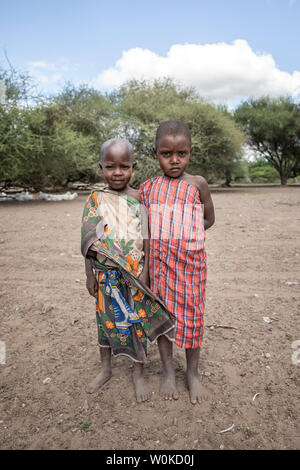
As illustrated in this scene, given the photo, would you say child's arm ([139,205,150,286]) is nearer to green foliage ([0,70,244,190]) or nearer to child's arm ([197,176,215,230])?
child's arm ([197,176,215,230])

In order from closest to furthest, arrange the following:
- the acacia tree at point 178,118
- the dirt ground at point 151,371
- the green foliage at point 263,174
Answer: the dirt ground at point 151,371
the acacia tree at point 178,118
the green foliage at point 263,174

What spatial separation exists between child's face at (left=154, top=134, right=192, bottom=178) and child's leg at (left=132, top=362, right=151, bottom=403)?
4.32ft

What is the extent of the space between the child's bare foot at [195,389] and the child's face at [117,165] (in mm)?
1353

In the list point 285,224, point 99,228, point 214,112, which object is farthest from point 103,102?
point 99,228

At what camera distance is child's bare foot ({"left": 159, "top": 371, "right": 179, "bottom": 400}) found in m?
1.94

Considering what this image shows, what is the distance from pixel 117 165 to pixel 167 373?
142cm

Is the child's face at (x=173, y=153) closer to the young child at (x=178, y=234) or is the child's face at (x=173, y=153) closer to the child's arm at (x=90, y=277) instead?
the young child at (x=178, y=234)

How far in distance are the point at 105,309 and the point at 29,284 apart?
2267 mm

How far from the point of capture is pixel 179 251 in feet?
5.93

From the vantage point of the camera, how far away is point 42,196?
1349 cm

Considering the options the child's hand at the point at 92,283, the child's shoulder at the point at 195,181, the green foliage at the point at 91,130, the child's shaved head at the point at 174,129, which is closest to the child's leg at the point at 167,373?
the child's hand at the point at 92,283

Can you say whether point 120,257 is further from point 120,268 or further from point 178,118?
point 178,118

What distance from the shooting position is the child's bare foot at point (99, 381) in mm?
2018

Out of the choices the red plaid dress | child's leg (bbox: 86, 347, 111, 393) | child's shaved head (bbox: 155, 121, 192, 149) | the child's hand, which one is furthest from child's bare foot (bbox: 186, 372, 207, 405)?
child's shaved head (bbox: 155, 121, 192, 149)
